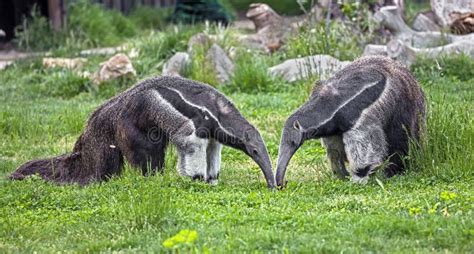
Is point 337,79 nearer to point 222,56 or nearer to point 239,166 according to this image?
point 239,166

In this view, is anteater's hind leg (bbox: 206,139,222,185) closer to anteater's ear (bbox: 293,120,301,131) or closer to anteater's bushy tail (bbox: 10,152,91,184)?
anteater's ear (bbox: 293,120,301,131)

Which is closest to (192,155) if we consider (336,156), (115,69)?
(336,156)

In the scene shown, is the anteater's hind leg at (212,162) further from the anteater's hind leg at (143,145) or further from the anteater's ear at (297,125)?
the anteater's ear at (297,125)

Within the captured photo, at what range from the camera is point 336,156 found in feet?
30.8

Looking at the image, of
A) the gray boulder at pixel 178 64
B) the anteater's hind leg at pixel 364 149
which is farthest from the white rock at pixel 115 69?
the anteater's hind leg at pixel 364 149

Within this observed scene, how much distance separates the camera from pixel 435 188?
8438 mm

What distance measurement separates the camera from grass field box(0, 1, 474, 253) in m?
6.71

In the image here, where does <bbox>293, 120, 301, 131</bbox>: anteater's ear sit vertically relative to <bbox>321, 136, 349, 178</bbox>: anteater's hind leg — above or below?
above

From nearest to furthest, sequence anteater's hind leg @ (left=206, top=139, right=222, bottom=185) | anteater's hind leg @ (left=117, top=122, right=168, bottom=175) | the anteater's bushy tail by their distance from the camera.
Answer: anteater's hind leg @ (left=117, top=122, right=168, bottom=175), anteater's hind leg @ (left=206, top=139, right=222, bottom=185), the anteater's bushy tail

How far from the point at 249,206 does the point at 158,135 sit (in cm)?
156

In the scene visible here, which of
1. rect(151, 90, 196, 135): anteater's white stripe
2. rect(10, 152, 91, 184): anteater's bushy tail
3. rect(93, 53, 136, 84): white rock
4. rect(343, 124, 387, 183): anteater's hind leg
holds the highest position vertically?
rect(151, 90, 196, 135): anteater's white stripe

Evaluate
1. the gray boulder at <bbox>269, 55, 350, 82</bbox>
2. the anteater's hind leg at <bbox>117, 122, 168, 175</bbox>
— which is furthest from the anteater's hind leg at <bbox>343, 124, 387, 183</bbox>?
the gray boulder at <bbox>269, 55, 350, 82</bbox>

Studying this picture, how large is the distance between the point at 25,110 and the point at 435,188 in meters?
6.63

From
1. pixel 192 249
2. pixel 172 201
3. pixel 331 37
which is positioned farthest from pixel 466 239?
pixel 331 37
